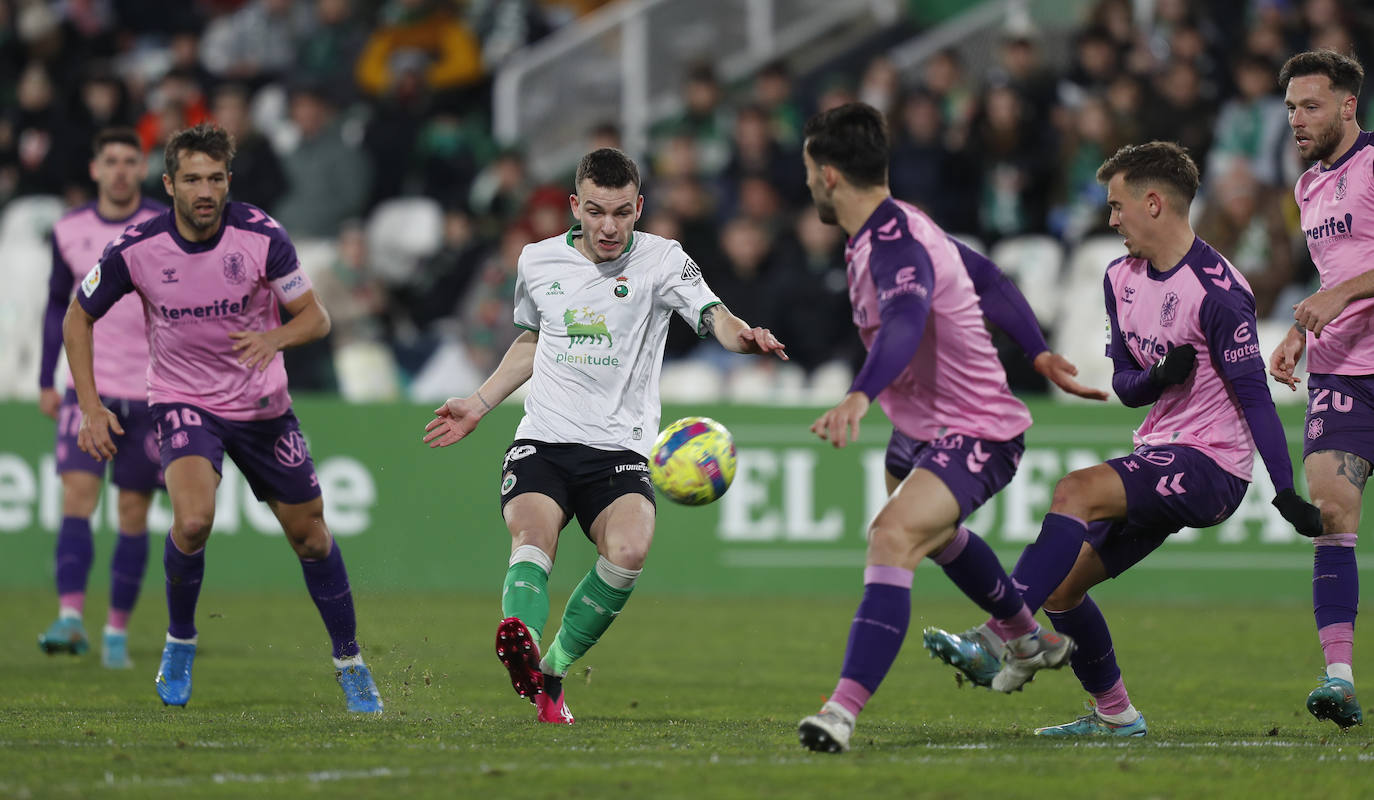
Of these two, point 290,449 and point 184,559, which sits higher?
point 290,449

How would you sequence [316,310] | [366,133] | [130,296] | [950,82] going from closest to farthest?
[316,310] → [130,296] → [950,82] → [366,133]

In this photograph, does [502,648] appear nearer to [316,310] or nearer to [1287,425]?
[316,310]

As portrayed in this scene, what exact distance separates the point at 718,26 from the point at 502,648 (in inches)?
550

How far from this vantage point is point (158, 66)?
22484mm

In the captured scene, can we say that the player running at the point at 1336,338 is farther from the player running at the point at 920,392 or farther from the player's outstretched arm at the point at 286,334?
the player's outstretched arm at the point at 286,334

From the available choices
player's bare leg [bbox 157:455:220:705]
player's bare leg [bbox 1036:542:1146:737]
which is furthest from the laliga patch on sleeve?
player's bare leg [bbox 1036:542:1146:737]

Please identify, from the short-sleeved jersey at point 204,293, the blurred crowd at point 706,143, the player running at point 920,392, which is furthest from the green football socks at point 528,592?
the blurred crowd at point 706,143

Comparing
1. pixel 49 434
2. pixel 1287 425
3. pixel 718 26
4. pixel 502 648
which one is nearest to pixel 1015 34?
pixel 718 26

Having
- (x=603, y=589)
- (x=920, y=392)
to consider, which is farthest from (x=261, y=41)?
(x=920, y=392)

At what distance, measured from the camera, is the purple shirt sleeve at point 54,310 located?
10375 mm

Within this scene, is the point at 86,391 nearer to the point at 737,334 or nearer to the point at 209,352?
the point at 209,352

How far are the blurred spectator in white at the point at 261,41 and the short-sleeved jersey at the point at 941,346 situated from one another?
1606 centimetres

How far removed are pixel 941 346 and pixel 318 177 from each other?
1288 cm

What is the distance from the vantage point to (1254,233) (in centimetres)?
1454
